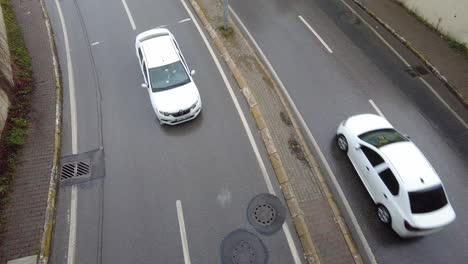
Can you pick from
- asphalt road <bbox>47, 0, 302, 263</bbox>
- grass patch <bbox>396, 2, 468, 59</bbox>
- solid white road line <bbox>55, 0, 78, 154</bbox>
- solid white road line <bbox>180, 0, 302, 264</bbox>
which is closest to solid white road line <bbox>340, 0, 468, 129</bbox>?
grass patch <bbox>396, 2, 468, 59</bbox>

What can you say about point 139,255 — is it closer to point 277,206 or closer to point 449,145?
point 277,206

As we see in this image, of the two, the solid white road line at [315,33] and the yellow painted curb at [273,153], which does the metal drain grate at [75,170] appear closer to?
the yellow painted curb at [273,153]

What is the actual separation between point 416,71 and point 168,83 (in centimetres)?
991

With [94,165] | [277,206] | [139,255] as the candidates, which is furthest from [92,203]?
[277,206]

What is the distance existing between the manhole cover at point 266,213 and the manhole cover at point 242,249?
1.22ft

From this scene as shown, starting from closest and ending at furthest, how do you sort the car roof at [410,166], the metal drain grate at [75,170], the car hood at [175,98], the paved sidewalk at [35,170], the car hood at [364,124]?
the car roof at [410,166], the paved sidewalk at [35,170], the car hood at [364,124], the metal drain grate at [75,170], the car hood at [175,98]

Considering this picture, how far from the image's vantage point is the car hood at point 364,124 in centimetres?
967

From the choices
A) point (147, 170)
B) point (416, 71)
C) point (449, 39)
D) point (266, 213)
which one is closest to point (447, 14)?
point (449, 39)

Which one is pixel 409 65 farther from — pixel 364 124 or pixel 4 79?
pixel 4 79

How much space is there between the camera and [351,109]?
11.6 meters

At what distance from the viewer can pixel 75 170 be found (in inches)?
404

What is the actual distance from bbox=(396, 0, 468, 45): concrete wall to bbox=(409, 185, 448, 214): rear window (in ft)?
28.2

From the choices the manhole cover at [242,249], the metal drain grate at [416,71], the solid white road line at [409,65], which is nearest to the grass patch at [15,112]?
the manhole cover at [242,249]

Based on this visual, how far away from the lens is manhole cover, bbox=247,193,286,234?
8797mm
